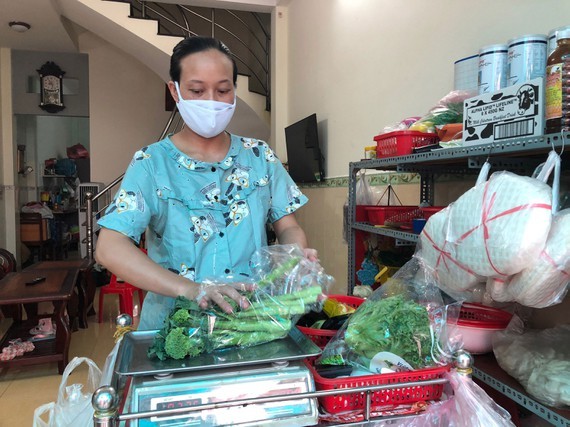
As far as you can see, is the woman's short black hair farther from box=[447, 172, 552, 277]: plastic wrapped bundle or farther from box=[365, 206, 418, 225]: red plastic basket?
box=[365, 206, 418, 225]: red plastic basket

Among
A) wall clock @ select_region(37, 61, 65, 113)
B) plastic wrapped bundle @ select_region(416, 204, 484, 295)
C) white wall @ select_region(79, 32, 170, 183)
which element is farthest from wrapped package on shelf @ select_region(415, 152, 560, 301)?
wall clock @ select_region(37, 61, 65, 113)

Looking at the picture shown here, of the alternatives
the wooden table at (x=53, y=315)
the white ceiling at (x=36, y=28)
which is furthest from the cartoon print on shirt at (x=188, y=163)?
the white ceiling at (x=36, y=28)

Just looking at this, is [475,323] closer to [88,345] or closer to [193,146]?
[193,146]

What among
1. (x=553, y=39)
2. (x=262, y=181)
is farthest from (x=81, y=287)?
(x=553, y=39)

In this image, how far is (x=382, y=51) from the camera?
8.52 feet

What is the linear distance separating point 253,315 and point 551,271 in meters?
0.59

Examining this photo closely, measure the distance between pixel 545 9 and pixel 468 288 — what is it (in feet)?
3.57

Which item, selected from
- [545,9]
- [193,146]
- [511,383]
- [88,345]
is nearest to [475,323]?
[511,383]

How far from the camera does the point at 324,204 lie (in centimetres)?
362

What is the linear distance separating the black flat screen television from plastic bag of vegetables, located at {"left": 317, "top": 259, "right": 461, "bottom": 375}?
2698 millimetres

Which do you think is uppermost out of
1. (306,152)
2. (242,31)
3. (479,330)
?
(242,31)

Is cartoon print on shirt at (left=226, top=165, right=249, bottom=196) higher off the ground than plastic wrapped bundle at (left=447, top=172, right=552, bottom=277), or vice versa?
cartoon print on shirt at (left=226, top=165, right=249, bottom=196)

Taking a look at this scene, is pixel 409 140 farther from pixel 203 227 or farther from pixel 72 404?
pixel 72 404

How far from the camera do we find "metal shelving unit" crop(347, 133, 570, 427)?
0.97 m
